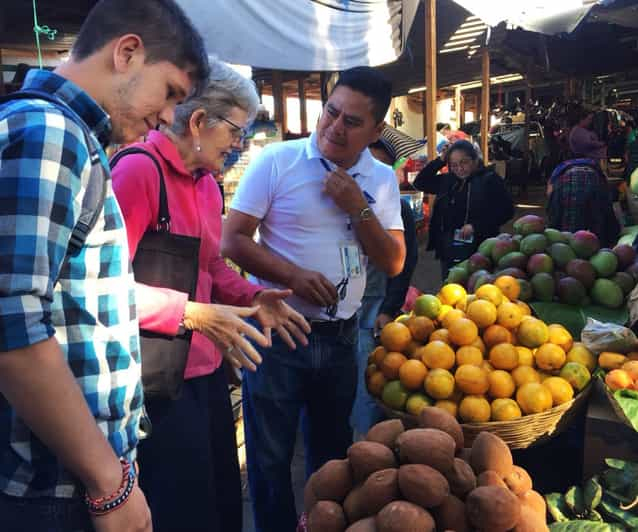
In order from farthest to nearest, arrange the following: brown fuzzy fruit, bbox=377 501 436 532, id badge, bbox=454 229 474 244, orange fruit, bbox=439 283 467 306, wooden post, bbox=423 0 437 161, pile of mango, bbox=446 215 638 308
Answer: wooden post, bbox=423 0 437 161 → id badge, bbox=454 229 474 244 → pile of mango, bbox=446 215 638 308 → orange fruit, bbox=439 283 467 306 → brown fuzzy fruit, bbox=377 501 436 532

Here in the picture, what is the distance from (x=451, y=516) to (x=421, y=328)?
38.3 inches

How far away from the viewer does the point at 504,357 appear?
2.02 m

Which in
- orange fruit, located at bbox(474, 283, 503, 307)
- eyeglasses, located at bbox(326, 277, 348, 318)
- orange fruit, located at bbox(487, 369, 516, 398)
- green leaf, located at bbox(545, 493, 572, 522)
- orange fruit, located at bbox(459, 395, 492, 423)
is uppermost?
eyeglasses, located at bbox(326, 277, 348, 318)

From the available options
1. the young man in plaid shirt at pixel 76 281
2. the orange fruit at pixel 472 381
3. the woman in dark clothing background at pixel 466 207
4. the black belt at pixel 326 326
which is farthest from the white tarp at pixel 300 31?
the orange fruit at pixel 472 381

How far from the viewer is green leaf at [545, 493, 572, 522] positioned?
5.51ft

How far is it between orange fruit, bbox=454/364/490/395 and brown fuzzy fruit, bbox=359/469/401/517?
68 cm

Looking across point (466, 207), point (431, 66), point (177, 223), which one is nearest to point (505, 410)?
point (177, 223)

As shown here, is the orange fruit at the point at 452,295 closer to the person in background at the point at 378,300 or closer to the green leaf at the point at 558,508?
the person in background at the point at 378,300

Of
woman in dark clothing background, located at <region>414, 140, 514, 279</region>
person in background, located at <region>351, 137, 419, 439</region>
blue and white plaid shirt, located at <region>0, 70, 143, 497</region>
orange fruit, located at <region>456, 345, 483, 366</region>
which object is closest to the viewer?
blue and white plaid shirt, located at <region>0, 70, 143, 497</region>

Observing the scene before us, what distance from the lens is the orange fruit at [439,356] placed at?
2.00 m

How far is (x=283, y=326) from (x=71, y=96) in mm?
991

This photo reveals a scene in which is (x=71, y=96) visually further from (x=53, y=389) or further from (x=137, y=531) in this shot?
(x=137, y=531)

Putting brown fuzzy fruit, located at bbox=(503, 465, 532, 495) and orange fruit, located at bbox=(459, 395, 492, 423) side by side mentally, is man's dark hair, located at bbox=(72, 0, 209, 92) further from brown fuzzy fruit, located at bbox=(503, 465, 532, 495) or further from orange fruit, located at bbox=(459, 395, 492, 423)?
orange fruit, located at bbox=(459, 395, 492, 423)

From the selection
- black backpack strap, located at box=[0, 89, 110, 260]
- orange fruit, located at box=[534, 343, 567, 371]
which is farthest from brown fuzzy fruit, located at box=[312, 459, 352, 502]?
orange fruit, located at box=[534, 343, 567, 371]
